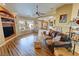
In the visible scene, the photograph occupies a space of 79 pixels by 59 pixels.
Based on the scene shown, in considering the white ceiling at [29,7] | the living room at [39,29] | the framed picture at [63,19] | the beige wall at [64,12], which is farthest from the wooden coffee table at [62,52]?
the white ceiling at [29,7]

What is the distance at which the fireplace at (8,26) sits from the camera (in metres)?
1.87

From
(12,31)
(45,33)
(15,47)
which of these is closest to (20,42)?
(15,47)

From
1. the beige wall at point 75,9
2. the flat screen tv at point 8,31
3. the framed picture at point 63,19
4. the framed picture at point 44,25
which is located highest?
the beige wall at point 75,9

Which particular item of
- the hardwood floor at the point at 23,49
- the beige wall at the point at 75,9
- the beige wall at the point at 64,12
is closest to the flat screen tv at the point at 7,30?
the hardwood floor at the point at 23,49

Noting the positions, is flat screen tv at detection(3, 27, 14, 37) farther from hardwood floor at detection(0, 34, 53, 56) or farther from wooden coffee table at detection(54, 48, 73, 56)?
wooden coffee table at detection(54, 48, 73, 56)

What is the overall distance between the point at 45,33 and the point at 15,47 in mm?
661

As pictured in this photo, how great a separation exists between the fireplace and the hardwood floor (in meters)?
0.17

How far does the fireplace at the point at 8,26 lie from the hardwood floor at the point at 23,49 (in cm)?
A: 17

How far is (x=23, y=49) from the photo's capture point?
1.92 m

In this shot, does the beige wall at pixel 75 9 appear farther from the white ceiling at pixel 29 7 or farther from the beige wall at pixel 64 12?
the white ceiling at pixel 29 7

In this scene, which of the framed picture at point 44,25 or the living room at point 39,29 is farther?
the framed picture at point 44,25

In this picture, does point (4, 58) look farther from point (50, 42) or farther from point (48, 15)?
point (48, 15)

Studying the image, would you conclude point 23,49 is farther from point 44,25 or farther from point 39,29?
point 44,25

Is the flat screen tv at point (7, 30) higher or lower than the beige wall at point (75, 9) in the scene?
lower
